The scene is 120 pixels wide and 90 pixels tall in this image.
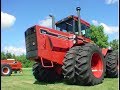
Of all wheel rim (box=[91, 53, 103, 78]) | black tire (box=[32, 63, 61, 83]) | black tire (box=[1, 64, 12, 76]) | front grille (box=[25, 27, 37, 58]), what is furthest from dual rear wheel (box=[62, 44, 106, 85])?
black tire (box=[1, 64, 12, 76])

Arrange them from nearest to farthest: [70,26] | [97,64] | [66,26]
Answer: [97,64]
[70,26]
[66,26]

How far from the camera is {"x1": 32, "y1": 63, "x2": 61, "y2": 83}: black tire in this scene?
38.1 ft

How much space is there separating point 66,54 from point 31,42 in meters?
1.40

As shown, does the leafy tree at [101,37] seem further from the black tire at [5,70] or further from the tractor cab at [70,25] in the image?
the tractor cab at [70,25]

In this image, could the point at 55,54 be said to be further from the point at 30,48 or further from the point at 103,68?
the point at 103,68

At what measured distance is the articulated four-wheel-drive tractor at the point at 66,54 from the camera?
977cm

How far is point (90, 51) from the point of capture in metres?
10.3

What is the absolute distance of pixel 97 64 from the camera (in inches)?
448

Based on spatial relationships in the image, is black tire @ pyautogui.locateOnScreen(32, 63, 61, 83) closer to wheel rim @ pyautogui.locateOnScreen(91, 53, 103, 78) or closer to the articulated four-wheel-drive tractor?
the articulated four-wheel-drive tractor

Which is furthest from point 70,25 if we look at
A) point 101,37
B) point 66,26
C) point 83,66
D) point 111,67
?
point 101,37

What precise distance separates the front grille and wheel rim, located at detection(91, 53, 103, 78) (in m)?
2.28

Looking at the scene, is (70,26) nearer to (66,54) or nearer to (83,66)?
(66,54)

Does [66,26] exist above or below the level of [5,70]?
above

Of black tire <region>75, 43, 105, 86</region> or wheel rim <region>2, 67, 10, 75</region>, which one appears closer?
black tire <region>75, 43, 105, 86</region>
